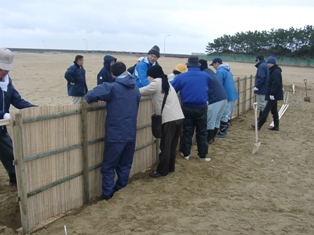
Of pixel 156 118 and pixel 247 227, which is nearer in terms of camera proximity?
pixel 247 227

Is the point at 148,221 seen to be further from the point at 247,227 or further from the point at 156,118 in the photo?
the point at 156,118

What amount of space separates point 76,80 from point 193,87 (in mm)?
4006

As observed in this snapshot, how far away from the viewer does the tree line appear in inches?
2557

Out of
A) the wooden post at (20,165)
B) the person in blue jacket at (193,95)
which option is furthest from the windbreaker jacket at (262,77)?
the wooden post at (20,165)

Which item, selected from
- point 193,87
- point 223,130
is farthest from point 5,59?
point 223,130

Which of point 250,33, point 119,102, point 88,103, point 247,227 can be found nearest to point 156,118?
point 119,102

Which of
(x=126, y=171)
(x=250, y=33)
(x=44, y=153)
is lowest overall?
(x=126, y=171)

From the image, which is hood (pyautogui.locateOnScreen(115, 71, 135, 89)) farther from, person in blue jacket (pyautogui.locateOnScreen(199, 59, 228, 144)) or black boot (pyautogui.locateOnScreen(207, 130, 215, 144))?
black boot (pyautogui.locateOnScreen(207, 130, 215, 144))

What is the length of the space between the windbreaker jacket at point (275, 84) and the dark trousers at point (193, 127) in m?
3.78

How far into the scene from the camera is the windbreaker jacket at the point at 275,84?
9.46m

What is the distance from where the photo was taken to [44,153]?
13.4 ft

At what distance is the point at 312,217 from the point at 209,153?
9.83ft

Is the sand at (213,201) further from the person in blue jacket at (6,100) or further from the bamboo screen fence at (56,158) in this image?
the person in blue jacket at (6,100)

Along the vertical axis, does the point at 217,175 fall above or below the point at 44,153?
below
